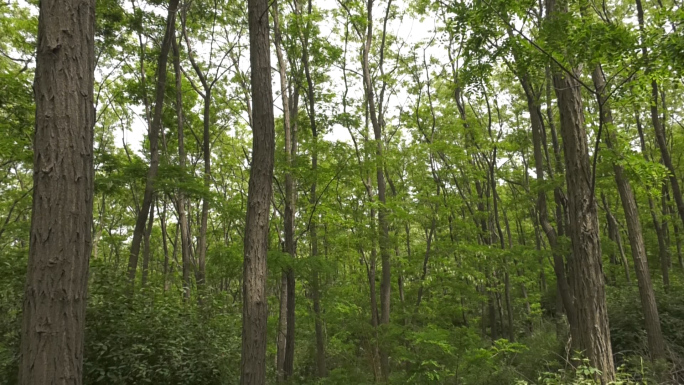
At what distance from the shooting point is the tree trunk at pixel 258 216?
5637 millimetres

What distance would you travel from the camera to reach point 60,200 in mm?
2809

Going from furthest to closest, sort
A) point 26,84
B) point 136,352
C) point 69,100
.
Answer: point 26,84
point 136,352
point 69,100

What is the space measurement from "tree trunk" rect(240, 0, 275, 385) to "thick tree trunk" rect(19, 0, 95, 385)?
113 inches

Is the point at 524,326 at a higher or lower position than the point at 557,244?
lower

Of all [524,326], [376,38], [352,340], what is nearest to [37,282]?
[352,340]

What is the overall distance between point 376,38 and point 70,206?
50.9 ft

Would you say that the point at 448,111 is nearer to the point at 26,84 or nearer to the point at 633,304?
the point at 633,304

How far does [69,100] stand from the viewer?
295cm

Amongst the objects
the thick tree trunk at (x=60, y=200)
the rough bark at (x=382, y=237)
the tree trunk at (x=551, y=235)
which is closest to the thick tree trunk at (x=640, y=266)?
the tree trunk at (x=551, y=235)

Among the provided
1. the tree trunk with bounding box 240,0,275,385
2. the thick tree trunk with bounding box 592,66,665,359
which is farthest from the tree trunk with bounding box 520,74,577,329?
the tree trunk with bounding box 240,0,275,385

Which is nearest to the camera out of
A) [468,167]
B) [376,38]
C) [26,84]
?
[26,84]

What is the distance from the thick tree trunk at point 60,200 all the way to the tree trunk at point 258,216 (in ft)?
9.43

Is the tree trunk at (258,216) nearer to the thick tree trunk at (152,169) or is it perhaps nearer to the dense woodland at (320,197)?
the dense woodland at (320,197)

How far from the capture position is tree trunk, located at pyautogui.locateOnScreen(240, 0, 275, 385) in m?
5.64
